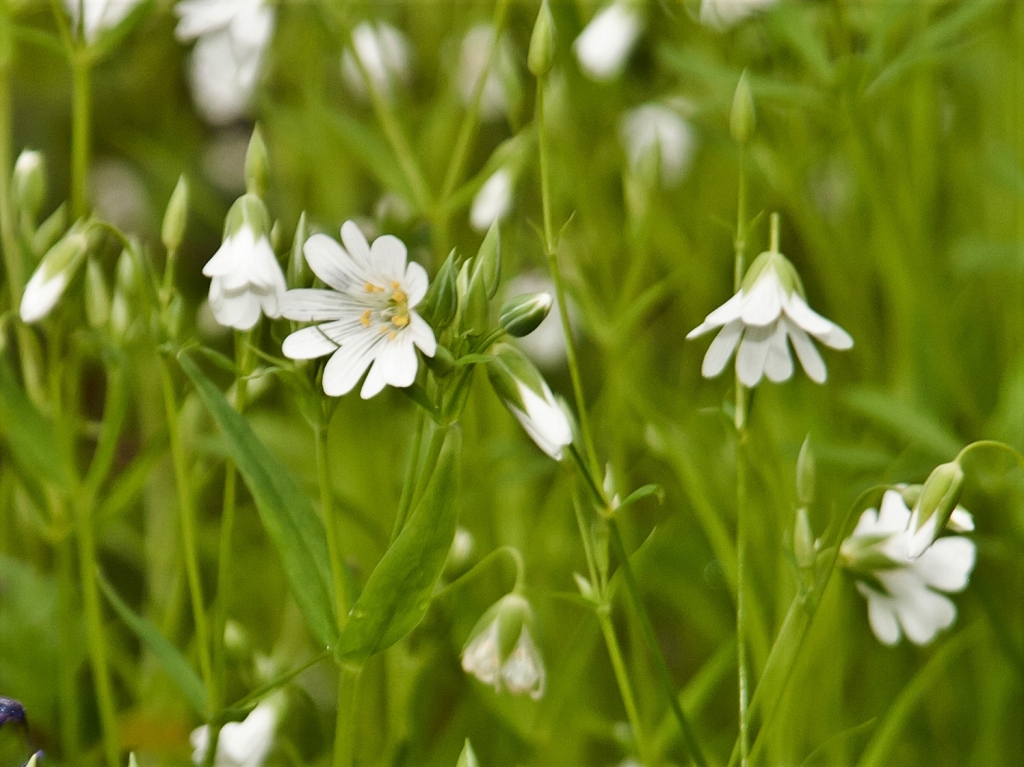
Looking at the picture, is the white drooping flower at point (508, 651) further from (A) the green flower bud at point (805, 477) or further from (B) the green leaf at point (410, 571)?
(A) the green flower bud at point (805, 477)

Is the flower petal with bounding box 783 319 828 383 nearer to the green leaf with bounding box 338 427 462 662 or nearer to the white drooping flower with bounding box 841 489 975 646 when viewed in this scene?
the white drooping flower with bounding box 841 489 975 646

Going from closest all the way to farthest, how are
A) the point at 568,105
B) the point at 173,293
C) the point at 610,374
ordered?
the point at 173,293
the point at 610,374
the point at 568,105

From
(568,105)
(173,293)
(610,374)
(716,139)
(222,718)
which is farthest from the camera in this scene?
(568,105)

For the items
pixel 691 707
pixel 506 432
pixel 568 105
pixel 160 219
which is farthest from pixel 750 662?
pixel 160 219

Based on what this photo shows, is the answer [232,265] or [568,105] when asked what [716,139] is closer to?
[568,105]

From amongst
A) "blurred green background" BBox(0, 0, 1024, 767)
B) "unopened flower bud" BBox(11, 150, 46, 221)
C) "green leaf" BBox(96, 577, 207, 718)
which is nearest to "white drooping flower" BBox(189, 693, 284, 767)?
"blurred green background" BBox(0, 0, 1024, 767)

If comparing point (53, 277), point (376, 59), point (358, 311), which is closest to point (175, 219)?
point (53, 277)

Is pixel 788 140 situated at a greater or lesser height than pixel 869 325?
greater
